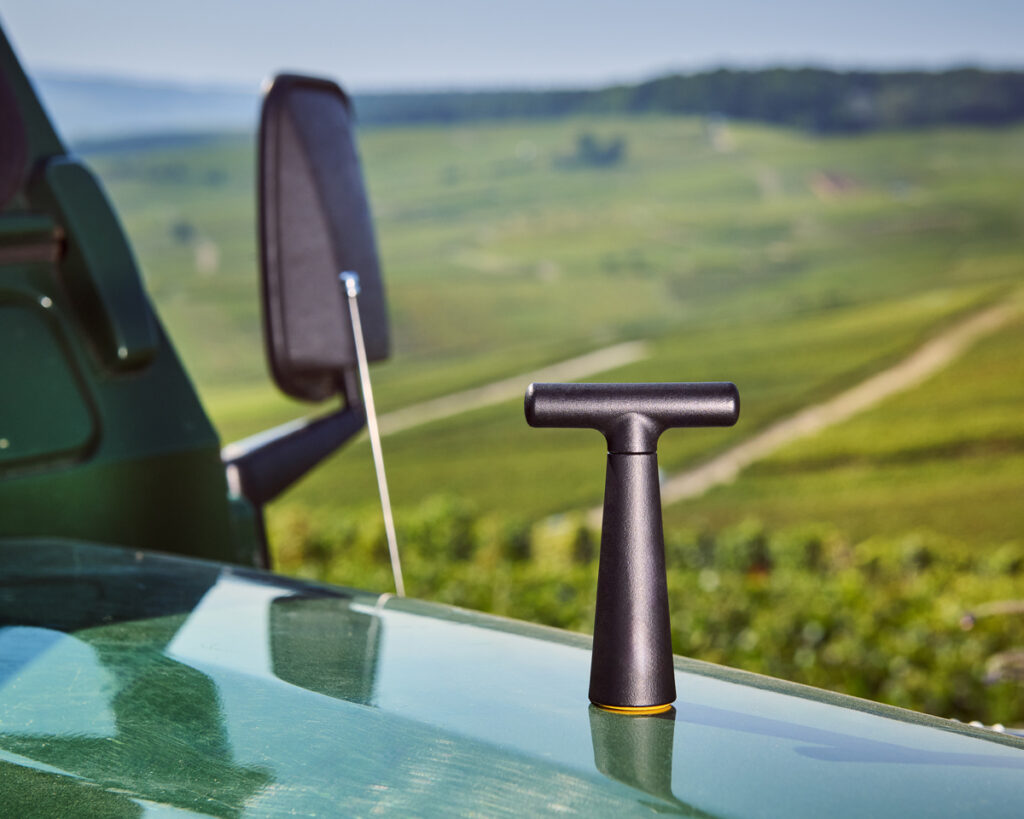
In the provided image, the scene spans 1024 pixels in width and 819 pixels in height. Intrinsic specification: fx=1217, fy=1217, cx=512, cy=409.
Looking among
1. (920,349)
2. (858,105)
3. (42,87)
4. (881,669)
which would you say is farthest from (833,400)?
(42,87)

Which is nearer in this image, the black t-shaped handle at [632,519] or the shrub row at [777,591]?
the black t-shaped handle at [632,519]

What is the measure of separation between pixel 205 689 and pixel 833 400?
13.1 m

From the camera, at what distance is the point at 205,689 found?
842 mm

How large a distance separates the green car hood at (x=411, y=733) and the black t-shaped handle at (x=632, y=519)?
0.03 m

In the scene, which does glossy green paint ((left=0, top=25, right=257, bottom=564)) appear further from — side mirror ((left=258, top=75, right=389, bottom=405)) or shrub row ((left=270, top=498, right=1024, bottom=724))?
shrub row ((left=270, top=498, right=1024, bottom=724))

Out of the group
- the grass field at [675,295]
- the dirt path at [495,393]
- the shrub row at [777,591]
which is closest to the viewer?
the shrub row at [777,591]

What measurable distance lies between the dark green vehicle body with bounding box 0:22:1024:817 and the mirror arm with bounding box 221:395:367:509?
12.5 inches

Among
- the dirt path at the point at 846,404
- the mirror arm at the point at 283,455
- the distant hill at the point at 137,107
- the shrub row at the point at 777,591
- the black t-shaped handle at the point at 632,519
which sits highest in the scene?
the distant hill at the point at 137,107

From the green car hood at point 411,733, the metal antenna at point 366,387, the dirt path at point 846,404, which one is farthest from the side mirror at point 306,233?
the dirt path at point 846,404

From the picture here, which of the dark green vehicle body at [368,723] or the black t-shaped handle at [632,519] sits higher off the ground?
the black t-shaped handle at [632,519]

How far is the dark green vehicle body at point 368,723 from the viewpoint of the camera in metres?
0.66

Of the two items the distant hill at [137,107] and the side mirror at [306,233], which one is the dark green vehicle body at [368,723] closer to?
the side mirror at [306,233]

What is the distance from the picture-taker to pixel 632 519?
2.64 feet

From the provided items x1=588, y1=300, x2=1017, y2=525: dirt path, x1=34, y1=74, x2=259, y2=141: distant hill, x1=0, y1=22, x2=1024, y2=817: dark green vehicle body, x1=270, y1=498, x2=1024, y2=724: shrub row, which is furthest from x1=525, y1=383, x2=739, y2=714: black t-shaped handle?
x1=588, y1=300, x2=1017, y2=525: dirt path
